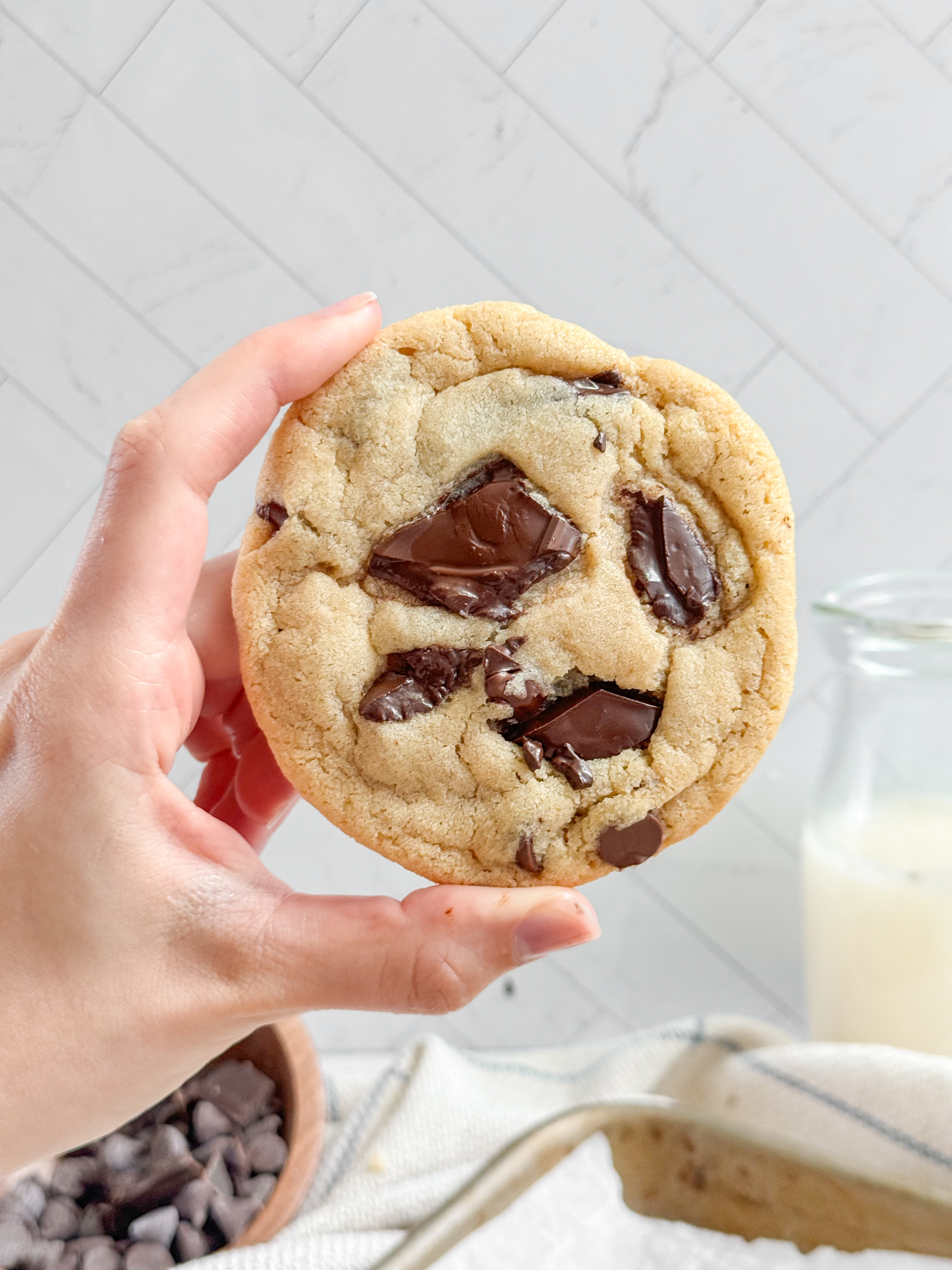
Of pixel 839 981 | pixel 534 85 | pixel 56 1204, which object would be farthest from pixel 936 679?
pixel 56 1204

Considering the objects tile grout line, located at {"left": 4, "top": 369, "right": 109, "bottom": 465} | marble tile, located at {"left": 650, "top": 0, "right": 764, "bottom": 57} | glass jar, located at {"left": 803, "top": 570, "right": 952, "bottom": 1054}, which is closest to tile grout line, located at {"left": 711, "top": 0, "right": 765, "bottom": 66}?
marble tile, located at {"left": 650, "top": 0, "right": 764, "bottom": 57}

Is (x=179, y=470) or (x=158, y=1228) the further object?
(x=158, y=1228)

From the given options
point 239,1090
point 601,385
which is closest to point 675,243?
point 601,385

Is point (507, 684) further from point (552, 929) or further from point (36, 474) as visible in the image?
point (36, 474)

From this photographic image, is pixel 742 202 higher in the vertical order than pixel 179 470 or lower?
higher

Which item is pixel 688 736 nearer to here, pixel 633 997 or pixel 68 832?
pixel 68 832

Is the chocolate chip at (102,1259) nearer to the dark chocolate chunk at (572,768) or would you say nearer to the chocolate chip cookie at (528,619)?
the chocolate chip cookie at (528,619)

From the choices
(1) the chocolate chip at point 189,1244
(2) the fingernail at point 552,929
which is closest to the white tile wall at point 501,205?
(1) the chocolate chip at point 189,1244
